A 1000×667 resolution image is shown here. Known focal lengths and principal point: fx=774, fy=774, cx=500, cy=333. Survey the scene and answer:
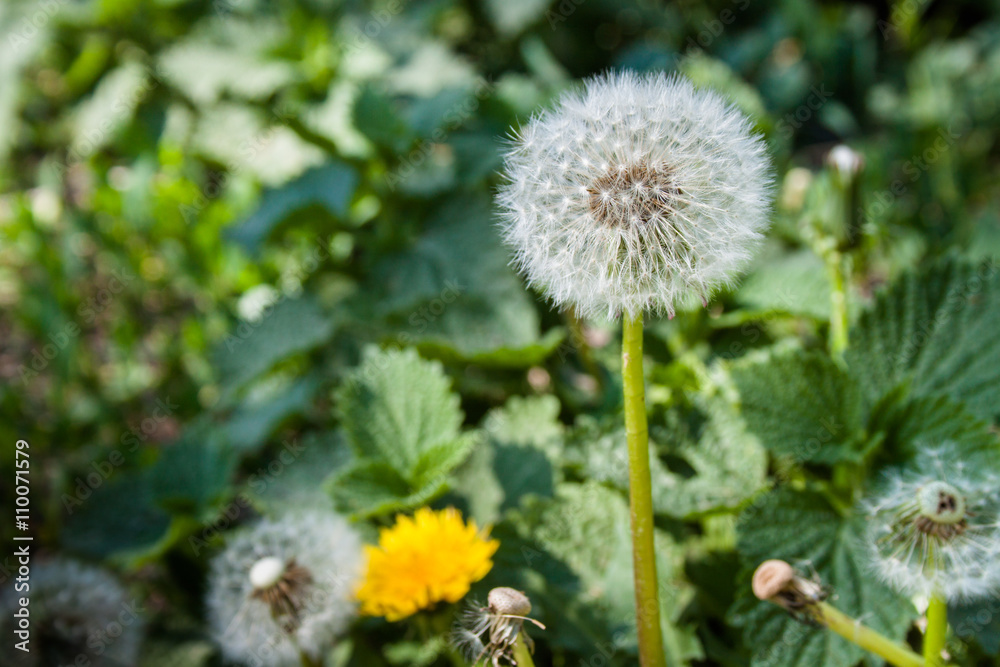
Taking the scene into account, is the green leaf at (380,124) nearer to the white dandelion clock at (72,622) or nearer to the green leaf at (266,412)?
the green leaf at (266,412)

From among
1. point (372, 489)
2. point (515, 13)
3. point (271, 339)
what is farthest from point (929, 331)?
point (515, 13)

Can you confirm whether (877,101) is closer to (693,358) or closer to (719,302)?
(719,302)

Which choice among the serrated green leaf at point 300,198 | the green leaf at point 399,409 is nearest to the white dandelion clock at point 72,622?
the green leaf at point 399,409

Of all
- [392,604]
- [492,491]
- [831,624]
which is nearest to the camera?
[831,624]

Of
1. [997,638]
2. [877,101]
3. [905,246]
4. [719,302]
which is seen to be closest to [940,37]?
[877,101]

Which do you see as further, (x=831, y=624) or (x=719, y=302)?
(x=719, y=302)

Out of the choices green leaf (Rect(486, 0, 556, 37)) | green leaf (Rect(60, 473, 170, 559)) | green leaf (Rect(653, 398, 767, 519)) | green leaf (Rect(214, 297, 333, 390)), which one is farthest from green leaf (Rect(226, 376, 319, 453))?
green leaf (Rect(486, 0, 556, 37))

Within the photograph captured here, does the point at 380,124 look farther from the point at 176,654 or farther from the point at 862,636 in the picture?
the point at 862,636

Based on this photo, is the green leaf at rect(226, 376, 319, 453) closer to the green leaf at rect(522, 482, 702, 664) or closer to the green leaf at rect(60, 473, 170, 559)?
the green leaf at rect(60, 473, 170, 559)
